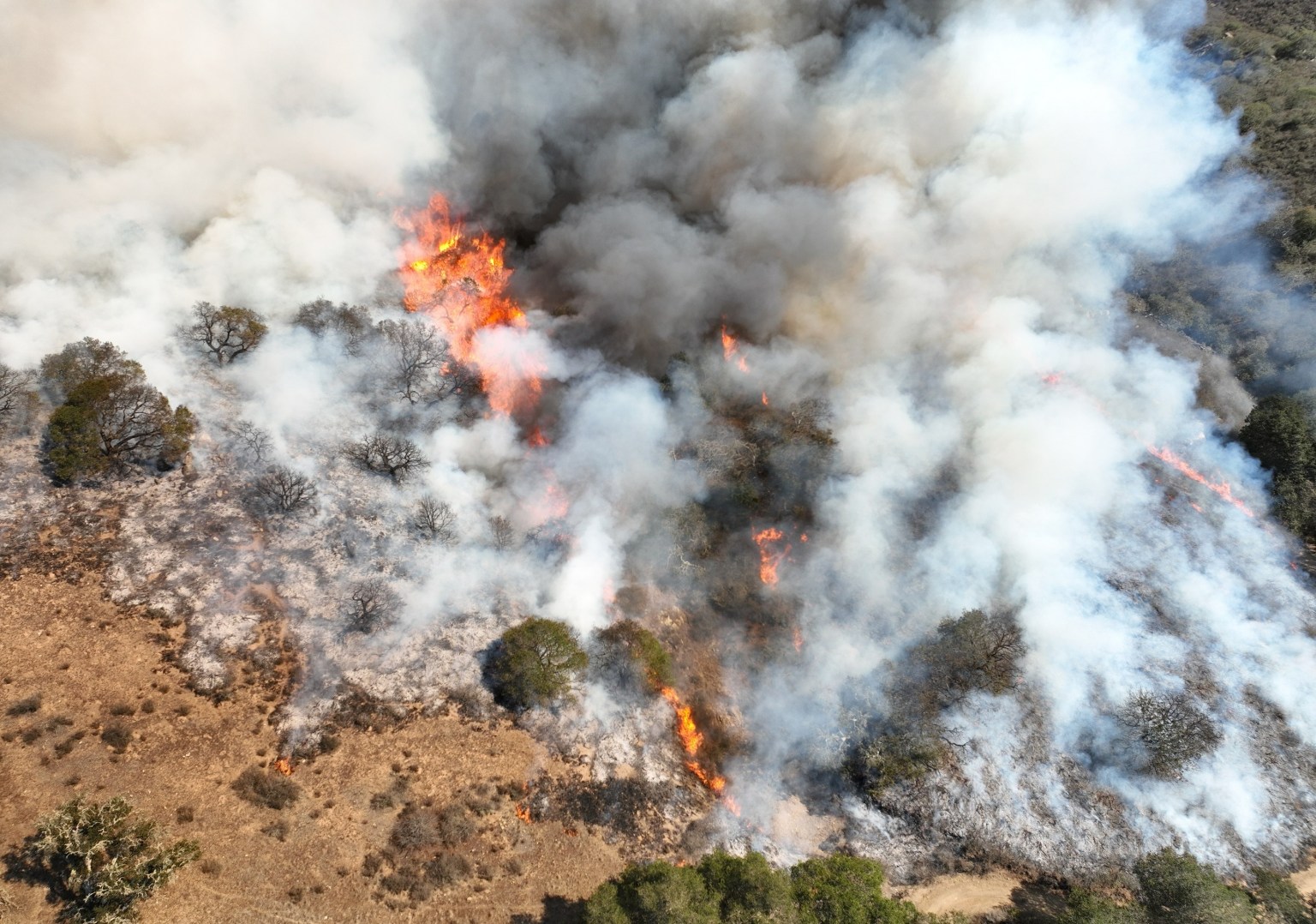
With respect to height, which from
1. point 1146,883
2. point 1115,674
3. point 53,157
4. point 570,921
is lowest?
point 570,921

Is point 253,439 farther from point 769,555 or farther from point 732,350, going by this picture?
point 732,350

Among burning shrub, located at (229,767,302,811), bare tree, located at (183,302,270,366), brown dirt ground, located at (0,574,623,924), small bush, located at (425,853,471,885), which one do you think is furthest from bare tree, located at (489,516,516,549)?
bare tree, located at (183,302,270,366)

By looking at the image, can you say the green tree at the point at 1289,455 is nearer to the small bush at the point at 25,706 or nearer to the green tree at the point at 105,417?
the green tree at the point at 105,417

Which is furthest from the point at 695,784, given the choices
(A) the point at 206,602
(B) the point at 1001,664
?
(A) the point at 206,602

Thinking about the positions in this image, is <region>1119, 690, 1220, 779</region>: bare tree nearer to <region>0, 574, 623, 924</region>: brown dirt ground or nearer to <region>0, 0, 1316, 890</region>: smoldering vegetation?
<region>0, 0, 1316, 890</region>: smoldering vegetation

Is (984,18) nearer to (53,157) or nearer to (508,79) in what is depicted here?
(508,79)

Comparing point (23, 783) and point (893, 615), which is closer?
point (23, 783)

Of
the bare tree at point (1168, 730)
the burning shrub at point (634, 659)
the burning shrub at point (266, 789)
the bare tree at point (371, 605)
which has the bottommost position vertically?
the burning shrub at point (266, 789)

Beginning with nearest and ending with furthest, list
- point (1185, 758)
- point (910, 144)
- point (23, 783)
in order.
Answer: point (23, 783) < point (1185, 758) < point (910, 144)

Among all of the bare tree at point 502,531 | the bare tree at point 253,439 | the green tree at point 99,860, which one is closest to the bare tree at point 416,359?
the bare tree at point 253,439
